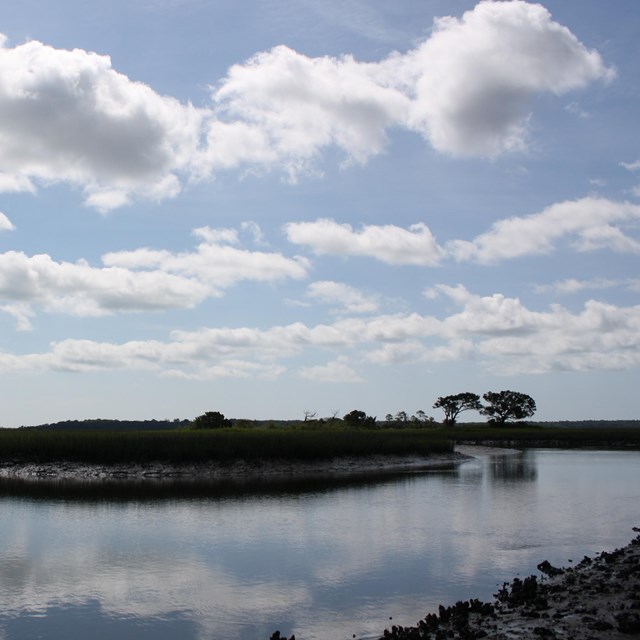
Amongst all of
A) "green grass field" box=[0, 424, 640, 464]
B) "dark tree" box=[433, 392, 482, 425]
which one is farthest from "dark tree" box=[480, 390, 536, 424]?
"green grass field" box=[0, 424, 640, 464]

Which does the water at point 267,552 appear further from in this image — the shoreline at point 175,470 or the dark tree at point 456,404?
the dark tree at point 456,404

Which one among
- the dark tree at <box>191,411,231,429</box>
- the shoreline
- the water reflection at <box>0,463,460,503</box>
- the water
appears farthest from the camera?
the dark tree at <box>191,411,231,429</box>

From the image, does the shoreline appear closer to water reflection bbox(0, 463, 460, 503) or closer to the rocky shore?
water reflection bbox(0, 463, 460, 503)

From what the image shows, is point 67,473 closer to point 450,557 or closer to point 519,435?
point 450,557

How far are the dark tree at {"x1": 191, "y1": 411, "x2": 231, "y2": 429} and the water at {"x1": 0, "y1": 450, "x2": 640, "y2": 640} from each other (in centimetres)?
4536

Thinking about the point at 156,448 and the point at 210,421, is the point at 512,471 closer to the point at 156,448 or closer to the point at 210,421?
the point at 156,448

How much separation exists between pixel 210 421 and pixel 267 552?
6674 cm

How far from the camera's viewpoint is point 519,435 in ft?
406

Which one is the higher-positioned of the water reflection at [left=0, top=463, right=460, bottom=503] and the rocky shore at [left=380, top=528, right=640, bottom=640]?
the rocky shore at [left=380, top=528, right=640, bottom=640]

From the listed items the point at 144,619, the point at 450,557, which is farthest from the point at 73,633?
the point at 450,557

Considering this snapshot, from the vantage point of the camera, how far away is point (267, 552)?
2320 cm

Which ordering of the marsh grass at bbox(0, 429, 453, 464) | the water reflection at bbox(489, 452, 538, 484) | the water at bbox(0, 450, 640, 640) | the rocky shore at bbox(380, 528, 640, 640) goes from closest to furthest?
the rocky shore at bbox(380, 528, 640, 640) < the water at bbox(0, 450, 640, 640) < the water reflection at bbox(489, 452, 538, 484) < the marsh grass at bbox(0, 429, 453, 464)

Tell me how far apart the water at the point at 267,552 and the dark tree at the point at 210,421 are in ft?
149

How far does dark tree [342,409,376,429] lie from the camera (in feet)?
345
